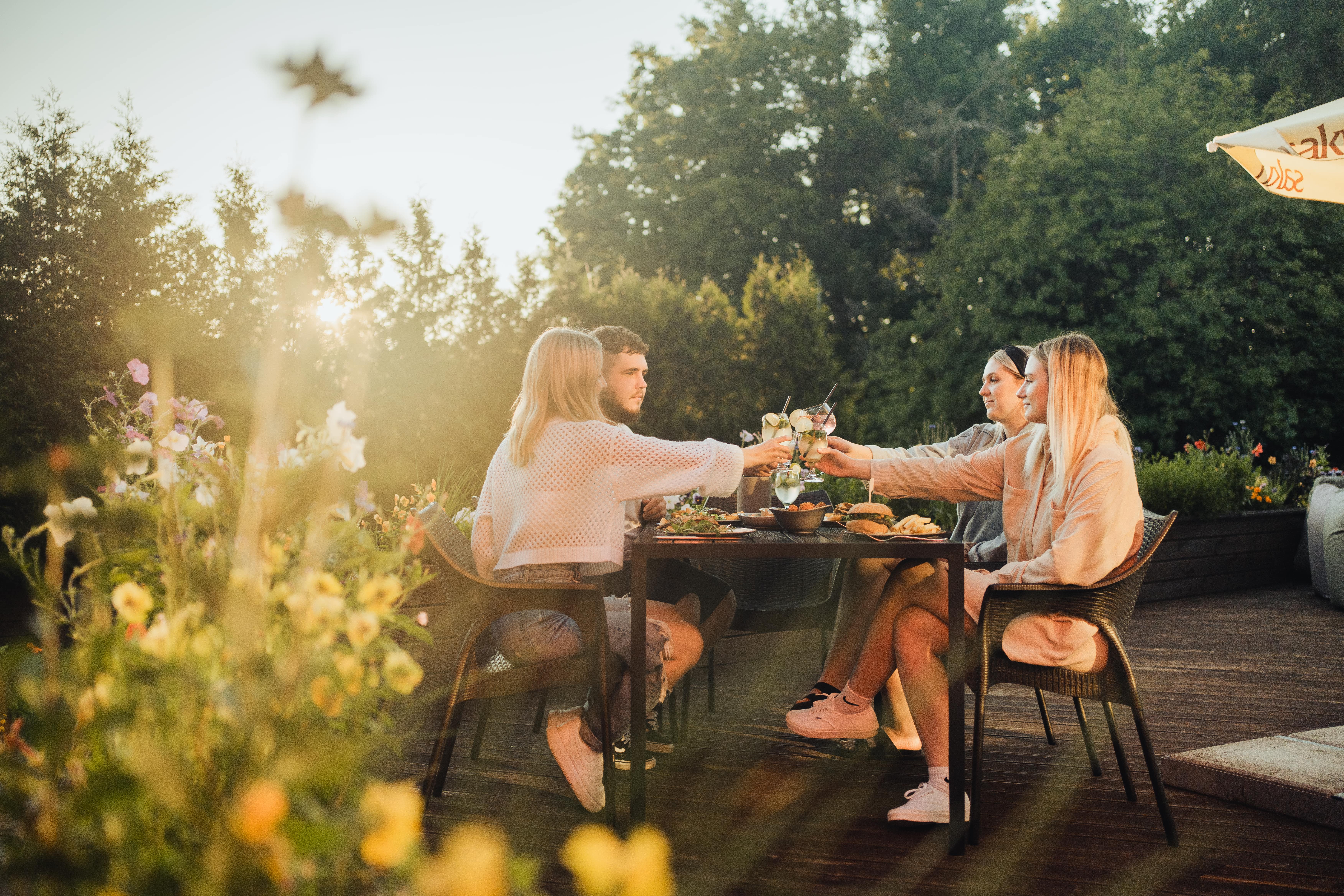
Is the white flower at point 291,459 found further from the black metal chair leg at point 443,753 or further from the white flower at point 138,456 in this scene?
the black metal chair leg at point 443,753

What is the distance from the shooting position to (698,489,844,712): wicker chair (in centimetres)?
336

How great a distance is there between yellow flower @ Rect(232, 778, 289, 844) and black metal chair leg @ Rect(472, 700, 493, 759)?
219 centimetres

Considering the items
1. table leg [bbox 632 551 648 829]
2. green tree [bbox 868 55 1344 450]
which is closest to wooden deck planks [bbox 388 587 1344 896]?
table leg [bbox 632 551 648 829]

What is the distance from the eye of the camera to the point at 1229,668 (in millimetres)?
4438

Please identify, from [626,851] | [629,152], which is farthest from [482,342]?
[629,152]

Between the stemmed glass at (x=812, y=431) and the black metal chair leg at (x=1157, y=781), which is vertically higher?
the stemmed glass at (x=812, y=431)

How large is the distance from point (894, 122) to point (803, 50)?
2.55m

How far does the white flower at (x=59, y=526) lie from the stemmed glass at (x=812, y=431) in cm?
185

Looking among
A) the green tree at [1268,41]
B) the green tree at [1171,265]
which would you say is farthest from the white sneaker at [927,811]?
the green tree at [1268,41]

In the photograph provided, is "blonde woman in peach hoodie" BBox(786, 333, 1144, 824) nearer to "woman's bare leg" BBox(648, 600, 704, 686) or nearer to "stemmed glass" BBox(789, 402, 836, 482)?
"stemmed glass" BBox(789, 402, 836, 482)

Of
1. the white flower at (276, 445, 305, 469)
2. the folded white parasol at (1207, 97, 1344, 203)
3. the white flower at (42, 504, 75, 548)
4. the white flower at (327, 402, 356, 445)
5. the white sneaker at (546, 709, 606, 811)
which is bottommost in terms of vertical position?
the white sneaker at (546, 709, 606, 811)

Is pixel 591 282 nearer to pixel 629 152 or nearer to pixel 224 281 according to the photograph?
pixel 224 281

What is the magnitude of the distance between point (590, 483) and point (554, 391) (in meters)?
0.26

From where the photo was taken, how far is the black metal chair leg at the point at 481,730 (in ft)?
9.82
